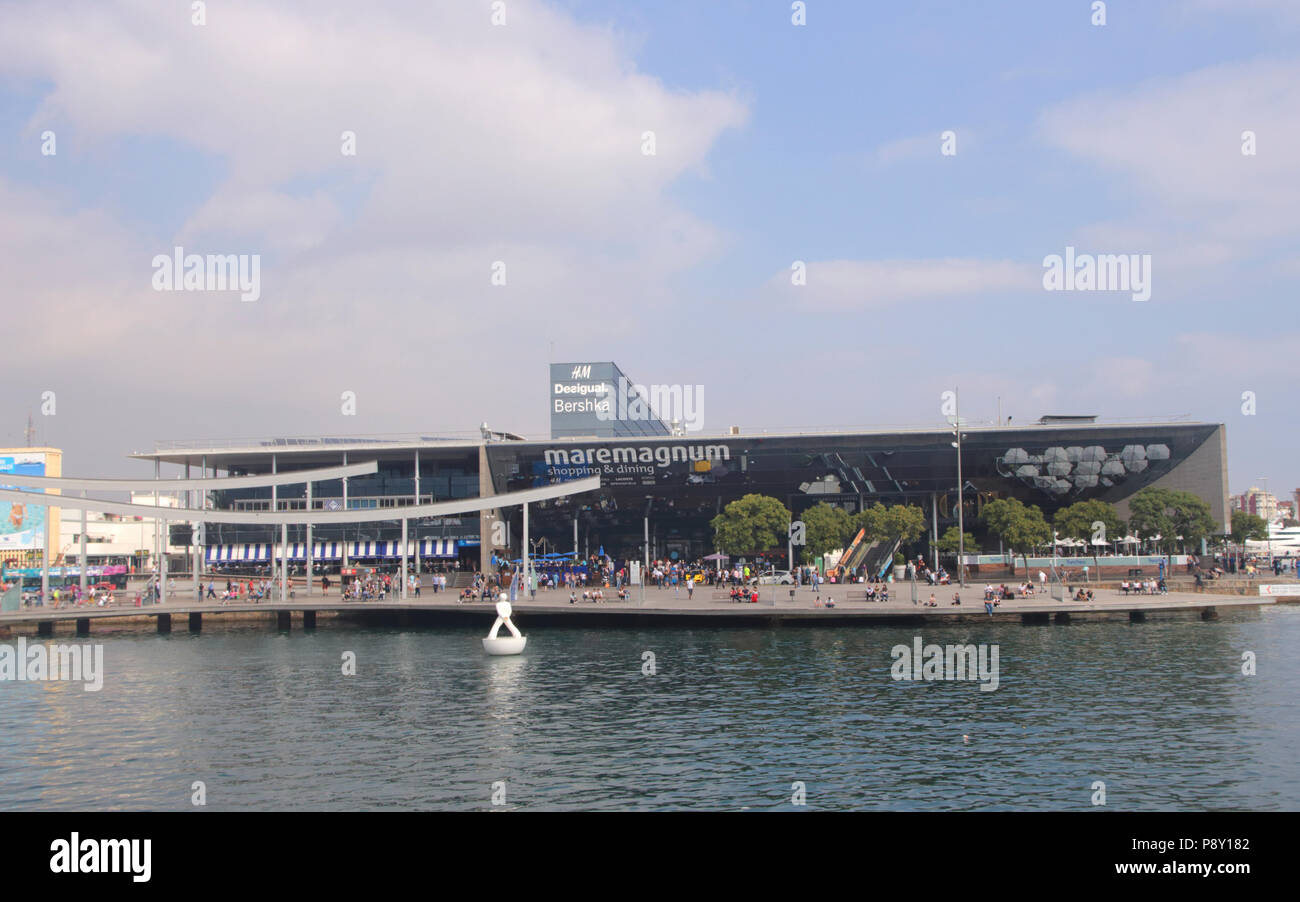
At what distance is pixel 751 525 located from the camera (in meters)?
76.9

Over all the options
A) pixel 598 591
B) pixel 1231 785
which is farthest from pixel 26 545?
pixel 1231 785

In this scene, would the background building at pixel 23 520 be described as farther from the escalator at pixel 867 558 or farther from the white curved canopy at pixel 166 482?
the escalator at pixel 867 558

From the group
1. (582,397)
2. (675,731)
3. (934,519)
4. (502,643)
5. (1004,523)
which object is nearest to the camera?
(675,731)

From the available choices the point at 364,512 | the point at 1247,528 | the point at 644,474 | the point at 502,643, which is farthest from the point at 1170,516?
the point at 364,512

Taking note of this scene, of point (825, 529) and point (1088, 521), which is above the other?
point (1088, 521)

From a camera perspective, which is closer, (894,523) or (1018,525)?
(1018,525)

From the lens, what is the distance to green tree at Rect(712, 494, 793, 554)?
76875mm

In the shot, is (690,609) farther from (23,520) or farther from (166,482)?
(23,520)

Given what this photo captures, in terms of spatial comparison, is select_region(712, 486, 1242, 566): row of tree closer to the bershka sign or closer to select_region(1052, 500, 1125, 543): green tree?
select_region(1052, 500, 1125, 543): green tree

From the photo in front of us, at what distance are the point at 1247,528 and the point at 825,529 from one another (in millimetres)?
52769

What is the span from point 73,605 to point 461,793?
58.6 metres

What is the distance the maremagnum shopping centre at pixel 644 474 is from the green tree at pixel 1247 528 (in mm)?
19030

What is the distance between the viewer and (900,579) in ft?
267
